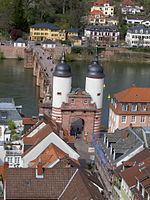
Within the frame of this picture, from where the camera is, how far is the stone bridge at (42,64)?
195 feet

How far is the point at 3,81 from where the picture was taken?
68000 millimetres

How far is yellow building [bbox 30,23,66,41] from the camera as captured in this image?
99.4 m

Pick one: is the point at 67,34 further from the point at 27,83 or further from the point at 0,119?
the point at 0,119

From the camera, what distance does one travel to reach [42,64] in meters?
72.1

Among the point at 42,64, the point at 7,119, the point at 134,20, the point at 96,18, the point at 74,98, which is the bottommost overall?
the point at 42,64

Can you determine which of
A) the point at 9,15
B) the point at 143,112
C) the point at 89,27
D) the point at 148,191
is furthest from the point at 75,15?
the point at 148,191

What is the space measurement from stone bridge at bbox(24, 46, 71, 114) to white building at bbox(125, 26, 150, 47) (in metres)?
16.3

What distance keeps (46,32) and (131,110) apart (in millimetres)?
66279

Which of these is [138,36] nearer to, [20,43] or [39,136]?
[20,43]

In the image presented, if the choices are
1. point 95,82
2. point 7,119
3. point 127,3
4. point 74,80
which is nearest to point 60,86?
point 95,82

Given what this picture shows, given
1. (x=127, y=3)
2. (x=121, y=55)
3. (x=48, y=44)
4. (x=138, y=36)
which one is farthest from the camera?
(x=127, y=3)

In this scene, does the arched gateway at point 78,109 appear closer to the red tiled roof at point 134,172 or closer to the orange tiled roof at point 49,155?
the orange tiled roof at point 49,155

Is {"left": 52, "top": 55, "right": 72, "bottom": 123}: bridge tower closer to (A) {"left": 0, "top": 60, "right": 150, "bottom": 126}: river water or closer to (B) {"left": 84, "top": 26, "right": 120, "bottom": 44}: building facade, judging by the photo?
(A) {"left": 0, "top": 60, "right": 150, "bottom": 126}: river water

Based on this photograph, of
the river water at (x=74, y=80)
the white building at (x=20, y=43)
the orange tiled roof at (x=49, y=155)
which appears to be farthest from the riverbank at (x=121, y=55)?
the orange tiled roof at (x=49, y=155)
